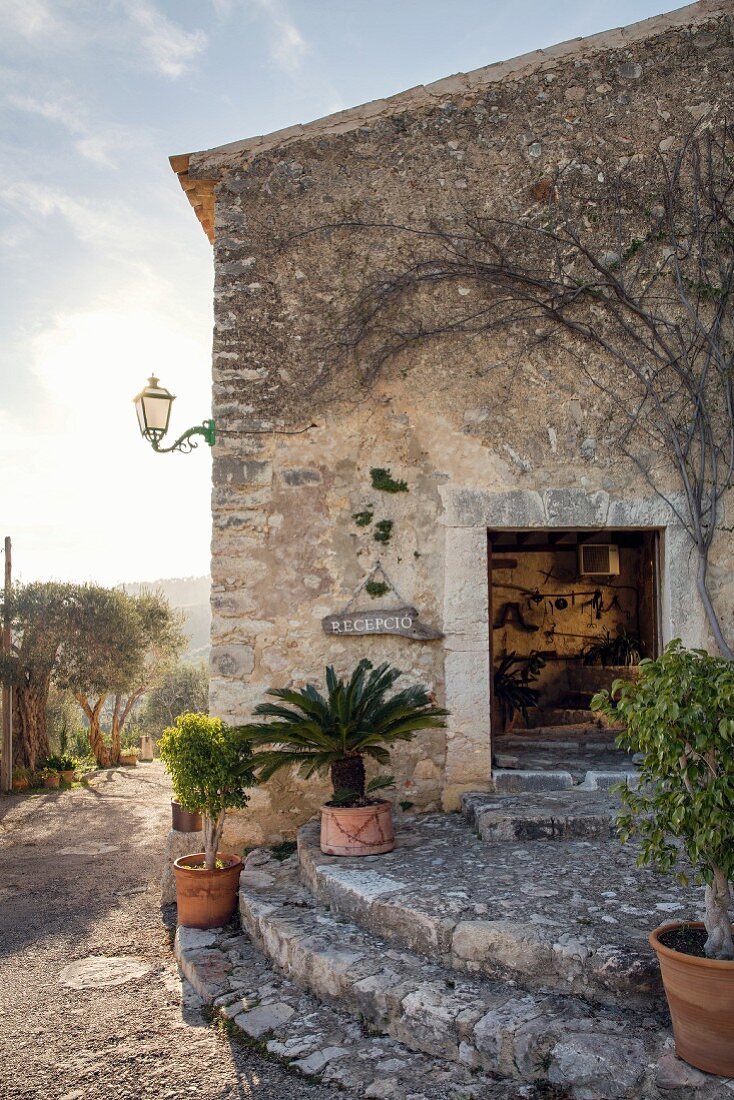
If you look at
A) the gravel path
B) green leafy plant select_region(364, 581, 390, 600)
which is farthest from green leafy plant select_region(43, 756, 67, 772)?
green leafy plant select_region(364, 581, 390, 600)

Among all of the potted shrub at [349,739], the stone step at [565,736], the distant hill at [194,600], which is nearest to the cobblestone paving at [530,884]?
the potted shrub at [349,739]

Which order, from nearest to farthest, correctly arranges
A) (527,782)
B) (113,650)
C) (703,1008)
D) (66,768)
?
1. (703,1008)
2. (527,782)
3. (66,768)
4. (113,650)

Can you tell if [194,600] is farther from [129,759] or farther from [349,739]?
[349,739]

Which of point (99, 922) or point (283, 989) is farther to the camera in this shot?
point (99, 922)

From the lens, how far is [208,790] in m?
5.11

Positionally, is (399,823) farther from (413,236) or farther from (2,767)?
(2,767)

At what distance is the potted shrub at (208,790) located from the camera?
199 inches

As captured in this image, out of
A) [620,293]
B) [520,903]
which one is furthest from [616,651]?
[520,903]

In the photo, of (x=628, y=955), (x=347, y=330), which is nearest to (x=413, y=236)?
(x=347, y=330)

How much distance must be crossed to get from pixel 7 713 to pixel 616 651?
10796 mm

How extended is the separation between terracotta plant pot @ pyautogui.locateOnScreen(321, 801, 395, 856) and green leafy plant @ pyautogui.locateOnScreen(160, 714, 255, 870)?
631 millimetres

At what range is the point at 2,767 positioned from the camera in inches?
594

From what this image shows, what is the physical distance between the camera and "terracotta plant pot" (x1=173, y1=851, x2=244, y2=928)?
504 cm

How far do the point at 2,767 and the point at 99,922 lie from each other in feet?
33.8
